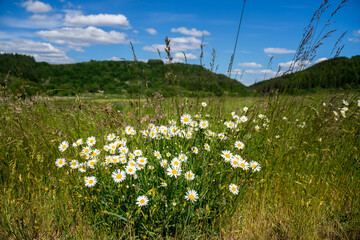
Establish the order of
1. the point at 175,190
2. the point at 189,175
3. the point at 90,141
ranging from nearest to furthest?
1. the point at 189,175
2. the point at 175,190
3. the point at 90,141

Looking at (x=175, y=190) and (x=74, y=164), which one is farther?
(x=74, y=164)

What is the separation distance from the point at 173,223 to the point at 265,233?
0.80 m

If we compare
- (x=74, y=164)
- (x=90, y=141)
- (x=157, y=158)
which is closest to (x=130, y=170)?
(x=157, y=158)

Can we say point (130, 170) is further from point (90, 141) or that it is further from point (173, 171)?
point (90, 141)

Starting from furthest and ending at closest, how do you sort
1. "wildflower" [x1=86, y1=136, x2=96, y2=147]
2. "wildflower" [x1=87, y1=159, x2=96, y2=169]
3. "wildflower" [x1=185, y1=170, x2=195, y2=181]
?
"wildflower" [x1=86, y1=136, x2=96, y2=147]
"wildflower" [x1=87, y1=159, x2=96, y2=169]
"wildflower" [x1=185, y1=170, x2=195, y2=181]

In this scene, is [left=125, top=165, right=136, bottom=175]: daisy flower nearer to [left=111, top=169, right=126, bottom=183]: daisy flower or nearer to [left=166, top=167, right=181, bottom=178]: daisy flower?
[left=111, top=169, right=126, bottom=183]: daisy flower

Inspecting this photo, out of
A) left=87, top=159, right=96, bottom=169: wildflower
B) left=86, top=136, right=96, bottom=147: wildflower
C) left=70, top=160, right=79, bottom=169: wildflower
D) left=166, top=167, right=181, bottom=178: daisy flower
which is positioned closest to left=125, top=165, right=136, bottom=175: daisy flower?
left=166, top=167, right=181, bottom=178: daisy flower

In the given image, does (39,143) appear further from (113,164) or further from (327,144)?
(327,144)

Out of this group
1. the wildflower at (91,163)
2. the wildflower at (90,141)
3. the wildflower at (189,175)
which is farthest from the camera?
the wildflower at (90,141)

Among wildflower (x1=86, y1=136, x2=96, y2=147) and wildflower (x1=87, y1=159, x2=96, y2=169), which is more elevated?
wildflower (x1=86, y1=136, x2=96, y2=147)

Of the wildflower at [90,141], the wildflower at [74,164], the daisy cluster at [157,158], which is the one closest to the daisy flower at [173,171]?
the daisy cluster at [157,158]

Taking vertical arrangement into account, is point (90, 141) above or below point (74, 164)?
above

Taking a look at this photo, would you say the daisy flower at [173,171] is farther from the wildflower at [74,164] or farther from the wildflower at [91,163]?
the wildflower at [74,164]

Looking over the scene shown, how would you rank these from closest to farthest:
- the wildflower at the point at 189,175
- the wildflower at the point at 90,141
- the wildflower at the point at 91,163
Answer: the wildflower at the point at 189,175, the wildflower at the point at 91,163, the wildflower at the point at 90,141
